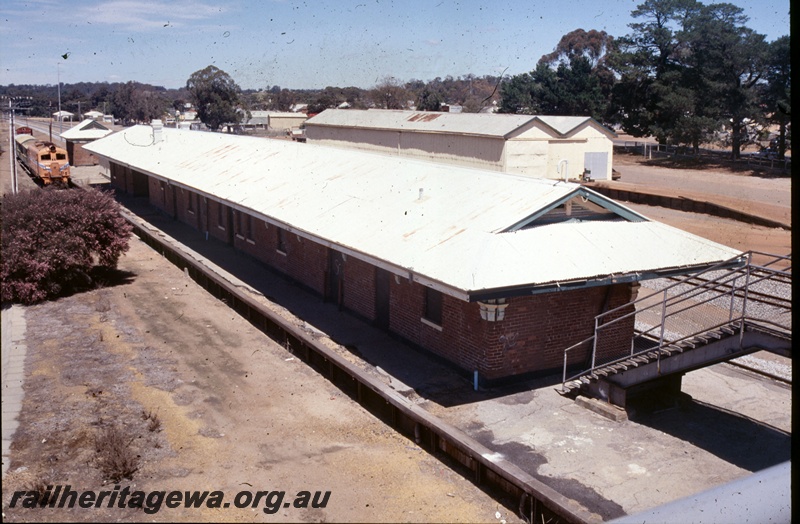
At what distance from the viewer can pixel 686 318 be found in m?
19.5

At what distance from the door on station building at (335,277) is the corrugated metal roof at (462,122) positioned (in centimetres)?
2433

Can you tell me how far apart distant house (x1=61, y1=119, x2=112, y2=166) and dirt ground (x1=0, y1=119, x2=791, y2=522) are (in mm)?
37927

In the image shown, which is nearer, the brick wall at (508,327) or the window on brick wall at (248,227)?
the brick wall at (508,327)

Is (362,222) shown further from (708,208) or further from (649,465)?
(708,208)

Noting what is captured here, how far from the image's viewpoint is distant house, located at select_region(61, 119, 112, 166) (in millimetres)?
54531

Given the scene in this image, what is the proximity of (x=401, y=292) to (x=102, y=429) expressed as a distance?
680 centimetres

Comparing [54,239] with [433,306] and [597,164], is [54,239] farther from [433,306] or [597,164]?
[597,164]

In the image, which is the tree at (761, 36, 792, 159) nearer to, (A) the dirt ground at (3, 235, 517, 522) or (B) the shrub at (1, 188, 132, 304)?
(B) the shrub at (1, 188, 132, 304)

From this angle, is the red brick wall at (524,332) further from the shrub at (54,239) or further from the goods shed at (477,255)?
the shrub at (54,239)

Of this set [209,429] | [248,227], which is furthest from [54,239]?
[209,429]

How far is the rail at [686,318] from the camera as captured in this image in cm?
1149

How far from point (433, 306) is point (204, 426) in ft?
17.7

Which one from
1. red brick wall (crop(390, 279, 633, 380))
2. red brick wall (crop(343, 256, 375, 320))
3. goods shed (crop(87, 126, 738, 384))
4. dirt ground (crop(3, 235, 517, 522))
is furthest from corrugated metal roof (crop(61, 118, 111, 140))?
red brick wall (crop(390, 279, 633, 380))

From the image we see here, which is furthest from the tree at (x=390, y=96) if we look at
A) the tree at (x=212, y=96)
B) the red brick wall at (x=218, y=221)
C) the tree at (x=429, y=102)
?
the red brick wall at (x=218, y=221)
